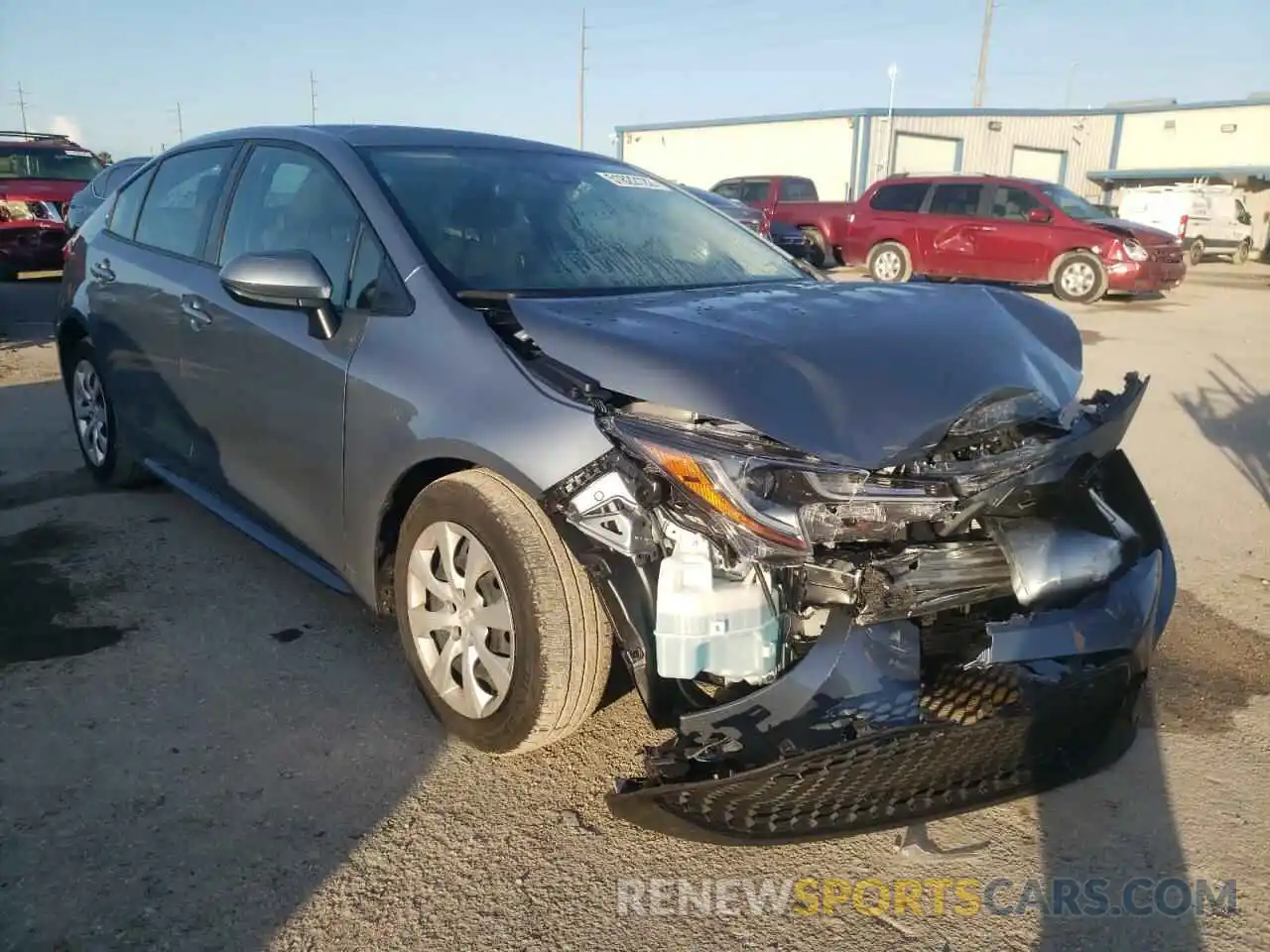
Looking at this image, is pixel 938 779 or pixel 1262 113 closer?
pixel 938 779

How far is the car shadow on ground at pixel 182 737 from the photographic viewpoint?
7.16 feet

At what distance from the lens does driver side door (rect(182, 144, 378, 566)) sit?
3029mm

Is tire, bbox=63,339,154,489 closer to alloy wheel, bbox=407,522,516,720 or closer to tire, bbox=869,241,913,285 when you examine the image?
alloy wheel, bbox=407,522,516,720

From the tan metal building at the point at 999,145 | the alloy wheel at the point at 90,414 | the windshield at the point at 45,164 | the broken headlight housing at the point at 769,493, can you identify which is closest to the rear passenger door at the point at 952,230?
the windshield at the point at 45,164

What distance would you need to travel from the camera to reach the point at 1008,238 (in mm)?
15211

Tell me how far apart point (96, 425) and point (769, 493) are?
13.3ft

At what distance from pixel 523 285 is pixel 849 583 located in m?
1.41

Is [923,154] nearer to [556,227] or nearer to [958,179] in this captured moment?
[958,179]

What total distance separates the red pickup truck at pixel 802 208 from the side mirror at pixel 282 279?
618 inches

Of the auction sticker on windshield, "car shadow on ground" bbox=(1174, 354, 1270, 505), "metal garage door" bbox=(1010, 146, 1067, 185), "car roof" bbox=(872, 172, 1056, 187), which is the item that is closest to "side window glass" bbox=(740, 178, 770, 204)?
"car roof" bbox=(872, 172, 1056, 187)

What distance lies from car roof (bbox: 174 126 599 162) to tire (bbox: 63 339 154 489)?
1.56m

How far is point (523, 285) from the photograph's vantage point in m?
2.97

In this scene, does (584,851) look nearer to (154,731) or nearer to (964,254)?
(154,731)

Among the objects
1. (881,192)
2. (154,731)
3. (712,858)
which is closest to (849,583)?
(712,858)
